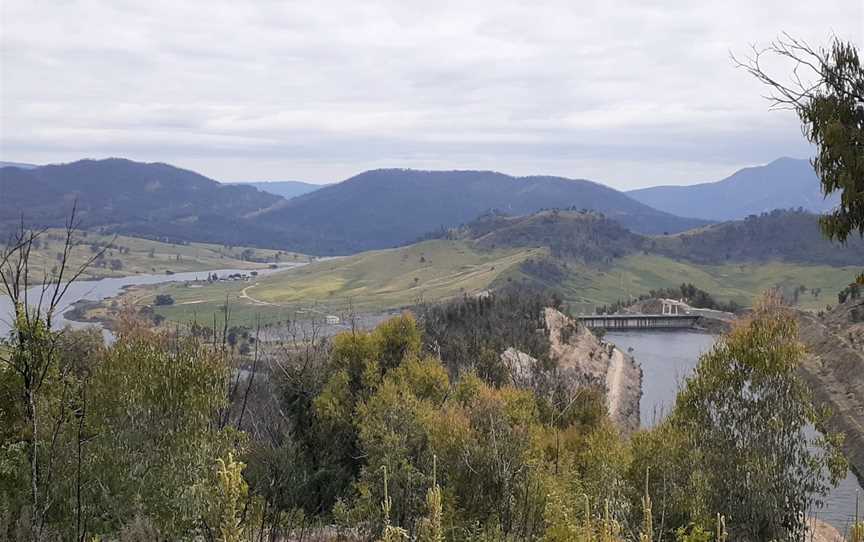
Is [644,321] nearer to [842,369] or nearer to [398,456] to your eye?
[842,369]

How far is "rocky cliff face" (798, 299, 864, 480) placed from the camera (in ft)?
187

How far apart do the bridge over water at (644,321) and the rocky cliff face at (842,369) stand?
181 ft

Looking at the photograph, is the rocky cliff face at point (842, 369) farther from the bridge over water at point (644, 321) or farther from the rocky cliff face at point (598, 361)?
the bridge over water at point (644, 321)

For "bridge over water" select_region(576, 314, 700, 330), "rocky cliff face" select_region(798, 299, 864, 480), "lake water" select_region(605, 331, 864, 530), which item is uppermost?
"rocky cliff face" select_region(798, 299, 864, 480)

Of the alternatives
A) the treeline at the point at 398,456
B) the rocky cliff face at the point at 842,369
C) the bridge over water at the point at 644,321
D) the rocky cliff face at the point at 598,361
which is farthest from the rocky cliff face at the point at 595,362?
the treeline at the point at 398,456

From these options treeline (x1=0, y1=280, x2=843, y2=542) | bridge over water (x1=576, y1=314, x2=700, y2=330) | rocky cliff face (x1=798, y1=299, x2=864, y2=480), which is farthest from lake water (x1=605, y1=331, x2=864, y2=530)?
treeline (x1=0, y1=280, x2=843, y2=542)

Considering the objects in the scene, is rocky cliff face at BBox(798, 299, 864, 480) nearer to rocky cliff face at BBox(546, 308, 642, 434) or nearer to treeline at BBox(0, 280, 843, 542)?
rocky cliff face at BBox(546, 308, 642, 434)

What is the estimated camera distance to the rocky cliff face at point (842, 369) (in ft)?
187

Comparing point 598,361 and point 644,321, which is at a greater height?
point 644,321

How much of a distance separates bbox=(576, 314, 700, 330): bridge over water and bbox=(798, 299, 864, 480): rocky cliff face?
55.0m

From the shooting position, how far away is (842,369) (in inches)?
2768

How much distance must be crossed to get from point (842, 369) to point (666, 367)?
38.2 meters

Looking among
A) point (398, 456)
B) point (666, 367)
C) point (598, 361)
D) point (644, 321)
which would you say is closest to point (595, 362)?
point (598, 361)

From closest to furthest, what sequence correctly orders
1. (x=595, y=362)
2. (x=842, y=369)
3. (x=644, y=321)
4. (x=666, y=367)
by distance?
(x=842, y=369)
(x=595, y=362)
(x=666, y=367)
(x=644, y=321)
